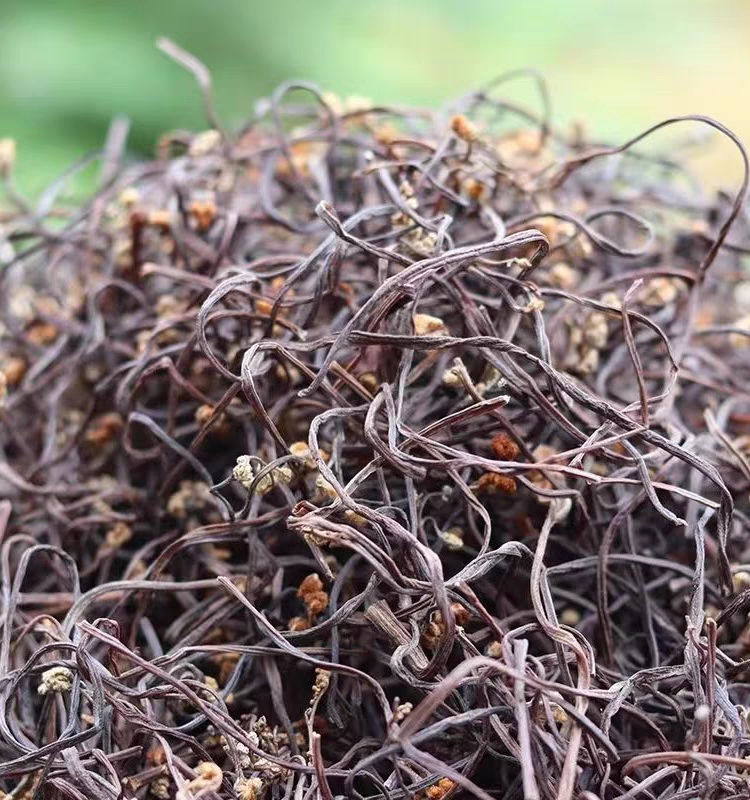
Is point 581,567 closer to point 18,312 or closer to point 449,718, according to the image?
point 449,718

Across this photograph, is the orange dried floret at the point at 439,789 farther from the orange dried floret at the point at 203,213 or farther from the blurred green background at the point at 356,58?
the blurred green background at the point at 356,58

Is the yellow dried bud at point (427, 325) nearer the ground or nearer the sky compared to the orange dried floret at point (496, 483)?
nearer the sky

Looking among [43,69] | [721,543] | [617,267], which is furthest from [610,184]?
[43,69]

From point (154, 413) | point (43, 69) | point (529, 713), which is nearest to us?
point (529, 713)

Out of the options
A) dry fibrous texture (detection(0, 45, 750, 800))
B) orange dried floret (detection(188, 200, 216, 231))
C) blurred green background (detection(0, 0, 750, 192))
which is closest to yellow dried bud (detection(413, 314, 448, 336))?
dry fibrous texture (detection(0, 45, 750, 800))

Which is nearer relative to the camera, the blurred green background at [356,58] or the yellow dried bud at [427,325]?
the yellow dried bud at [427,325]

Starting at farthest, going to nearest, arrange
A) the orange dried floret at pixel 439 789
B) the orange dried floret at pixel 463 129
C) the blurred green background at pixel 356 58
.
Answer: the blurred green background at pixel 356 58 → the orange dried floret at pixel 463 129 → the orange dried floret at pixel 439 789

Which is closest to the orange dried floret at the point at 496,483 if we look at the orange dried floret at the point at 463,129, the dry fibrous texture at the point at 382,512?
the dry fibrous texture at the point at 382,512

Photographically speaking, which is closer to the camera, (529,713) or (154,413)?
(529,713)
